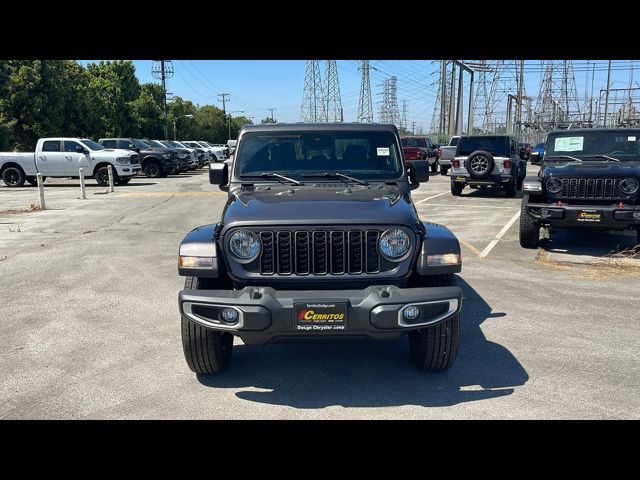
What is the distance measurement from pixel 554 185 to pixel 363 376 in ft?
19.8

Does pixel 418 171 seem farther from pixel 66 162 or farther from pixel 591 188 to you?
pixel 66 162

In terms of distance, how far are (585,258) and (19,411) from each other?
8042mm

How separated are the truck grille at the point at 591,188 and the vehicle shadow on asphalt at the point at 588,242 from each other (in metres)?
0.64

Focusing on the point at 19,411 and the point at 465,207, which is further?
the point at 465,207

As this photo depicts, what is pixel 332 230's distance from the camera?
13.2 ft

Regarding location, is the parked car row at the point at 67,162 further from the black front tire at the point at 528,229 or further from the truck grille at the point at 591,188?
the truck grille at the point at 591,188

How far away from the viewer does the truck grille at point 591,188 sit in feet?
28.6

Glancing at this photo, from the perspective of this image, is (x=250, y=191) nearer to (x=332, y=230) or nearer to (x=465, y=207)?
(x=332, y=230)

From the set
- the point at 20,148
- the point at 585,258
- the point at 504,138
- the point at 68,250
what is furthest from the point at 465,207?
the point at 20,148

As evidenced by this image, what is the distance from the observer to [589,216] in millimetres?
8641

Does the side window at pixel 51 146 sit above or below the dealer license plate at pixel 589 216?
above

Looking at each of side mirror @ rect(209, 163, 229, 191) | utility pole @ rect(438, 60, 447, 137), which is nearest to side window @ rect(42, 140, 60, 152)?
side mirror @ rect(209, 163, 229, 191)

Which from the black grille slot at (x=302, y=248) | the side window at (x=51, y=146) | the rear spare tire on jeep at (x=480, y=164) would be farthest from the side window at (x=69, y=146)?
the black grille slot at (x=302, y=248)
